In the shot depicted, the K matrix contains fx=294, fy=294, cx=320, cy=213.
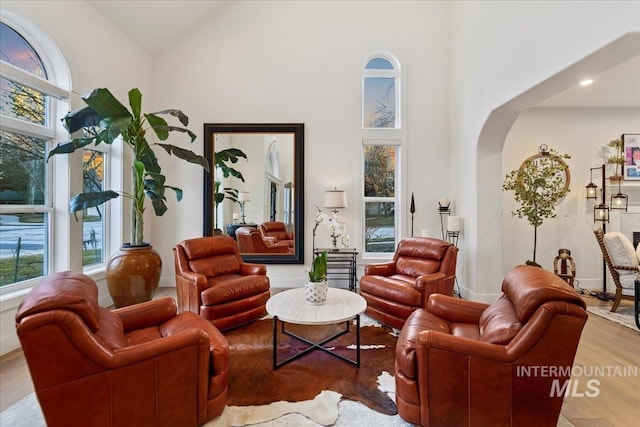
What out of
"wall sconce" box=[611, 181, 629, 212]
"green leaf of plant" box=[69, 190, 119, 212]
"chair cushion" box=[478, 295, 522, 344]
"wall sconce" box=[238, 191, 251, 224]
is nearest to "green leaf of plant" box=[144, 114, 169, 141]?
"green leaf of plant" box=[69, 190, 119, 212]

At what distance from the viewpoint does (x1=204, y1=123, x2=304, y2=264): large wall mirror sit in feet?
16.0

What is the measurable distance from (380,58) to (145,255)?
4.65 m

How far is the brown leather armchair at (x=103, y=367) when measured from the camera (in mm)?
1330

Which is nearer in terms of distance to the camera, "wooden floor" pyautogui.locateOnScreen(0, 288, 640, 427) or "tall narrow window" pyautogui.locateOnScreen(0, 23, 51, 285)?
"wooden floor" pyautogui.locateOnScreen(0, 288, 640, 427)

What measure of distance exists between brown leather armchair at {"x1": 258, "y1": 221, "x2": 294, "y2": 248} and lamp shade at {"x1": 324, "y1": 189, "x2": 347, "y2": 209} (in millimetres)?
920

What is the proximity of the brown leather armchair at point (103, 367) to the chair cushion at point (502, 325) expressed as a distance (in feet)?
5.27

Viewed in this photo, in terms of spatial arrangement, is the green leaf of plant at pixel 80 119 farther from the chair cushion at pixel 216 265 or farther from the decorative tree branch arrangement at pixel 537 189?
the decorative tree branch arrangement at pixel 537 189

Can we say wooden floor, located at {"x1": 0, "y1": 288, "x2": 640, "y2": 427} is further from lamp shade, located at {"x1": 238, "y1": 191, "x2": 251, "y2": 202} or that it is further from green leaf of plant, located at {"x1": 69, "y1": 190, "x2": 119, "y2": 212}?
lamp shade, located at {"x1": 238, "y1": 191, "x2": 251, "y2": 202}

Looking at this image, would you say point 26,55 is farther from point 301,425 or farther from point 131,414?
point 301,425

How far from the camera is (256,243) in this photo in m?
4.98

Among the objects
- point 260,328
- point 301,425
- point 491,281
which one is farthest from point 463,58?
point 301,425

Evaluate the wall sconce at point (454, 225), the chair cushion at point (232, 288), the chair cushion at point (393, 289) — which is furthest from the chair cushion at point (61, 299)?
the wall sconce at point (454, 225)

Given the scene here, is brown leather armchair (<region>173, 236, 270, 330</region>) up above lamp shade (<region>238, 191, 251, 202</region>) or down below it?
below

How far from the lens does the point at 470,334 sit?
2051 mm
